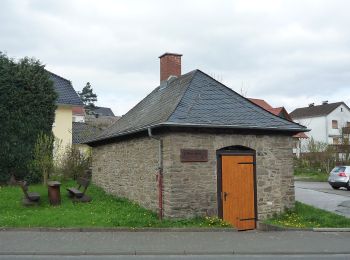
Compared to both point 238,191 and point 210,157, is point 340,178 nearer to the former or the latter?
point 238,191

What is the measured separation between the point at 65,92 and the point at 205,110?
2024 centimetres

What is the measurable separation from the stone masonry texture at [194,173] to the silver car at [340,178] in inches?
610

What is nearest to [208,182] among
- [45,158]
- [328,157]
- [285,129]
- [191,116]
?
[191,116]

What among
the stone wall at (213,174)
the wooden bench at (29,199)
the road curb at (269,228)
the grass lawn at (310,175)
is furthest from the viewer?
the grass lawn at (310,175)

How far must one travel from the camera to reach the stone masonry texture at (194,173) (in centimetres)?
1425

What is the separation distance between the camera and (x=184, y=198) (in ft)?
46.8

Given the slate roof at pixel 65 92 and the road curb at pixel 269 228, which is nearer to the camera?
the road curb at pixel 269 228

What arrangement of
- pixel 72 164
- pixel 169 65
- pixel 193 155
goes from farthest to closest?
pixel 72 164
pixel 169 65
pixel 193 155

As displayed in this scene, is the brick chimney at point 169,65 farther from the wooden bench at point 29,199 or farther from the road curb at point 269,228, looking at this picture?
the road curb at point 269,228

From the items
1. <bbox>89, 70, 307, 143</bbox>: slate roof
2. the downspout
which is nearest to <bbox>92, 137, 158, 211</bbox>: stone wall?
the downspout

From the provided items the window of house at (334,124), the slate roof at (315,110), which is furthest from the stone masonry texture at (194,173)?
the window of house at (334,124)

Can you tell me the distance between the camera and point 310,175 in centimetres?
4275

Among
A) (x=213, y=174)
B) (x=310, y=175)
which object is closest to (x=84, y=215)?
(x=213, y=174)
